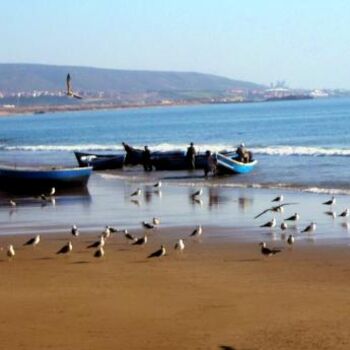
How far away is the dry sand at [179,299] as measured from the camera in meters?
10.4

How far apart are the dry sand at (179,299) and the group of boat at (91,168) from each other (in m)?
12.6

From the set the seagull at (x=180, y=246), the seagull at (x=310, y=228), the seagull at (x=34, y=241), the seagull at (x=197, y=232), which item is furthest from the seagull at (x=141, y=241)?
the seagull at (x=310, y=228)

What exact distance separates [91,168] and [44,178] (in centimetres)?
244

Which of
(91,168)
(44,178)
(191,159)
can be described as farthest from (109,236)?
(191,159)

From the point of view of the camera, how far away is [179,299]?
40.4 feet

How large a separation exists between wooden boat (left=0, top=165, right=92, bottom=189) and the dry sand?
1245 centimetres

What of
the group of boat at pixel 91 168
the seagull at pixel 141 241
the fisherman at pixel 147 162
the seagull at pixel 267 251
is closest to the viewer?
the seagull at pixel 267 251

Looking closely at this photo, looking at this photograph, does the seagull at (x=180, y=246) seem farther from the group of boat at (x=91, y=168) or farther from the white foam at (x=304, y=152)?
A: the white foam at (x=304, y=152)

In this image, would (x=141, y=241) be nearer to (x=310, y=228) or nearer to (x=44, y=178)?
(x=310, y=228)

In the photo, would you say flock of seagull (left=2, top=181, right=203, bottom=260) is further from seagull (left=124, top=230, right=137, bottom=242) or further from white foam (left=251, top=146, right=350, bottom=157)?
white foam (left=251, top=146, right=350, bottom=157)

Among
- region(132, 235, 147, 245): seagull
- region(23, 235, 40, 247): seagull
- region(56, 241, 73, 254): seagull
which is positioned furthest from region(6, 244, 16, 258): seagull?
region(132, 235, 147, 245): seagull

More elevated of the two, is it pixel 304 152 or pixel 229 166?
pixel 229 166

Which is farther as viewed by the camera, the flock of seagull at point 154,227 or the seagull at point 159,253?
the flock of seagull at point 154,227

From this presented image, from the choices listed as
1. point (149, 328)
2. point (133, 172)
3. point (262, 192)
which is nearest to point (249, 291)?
point (149, 328)
